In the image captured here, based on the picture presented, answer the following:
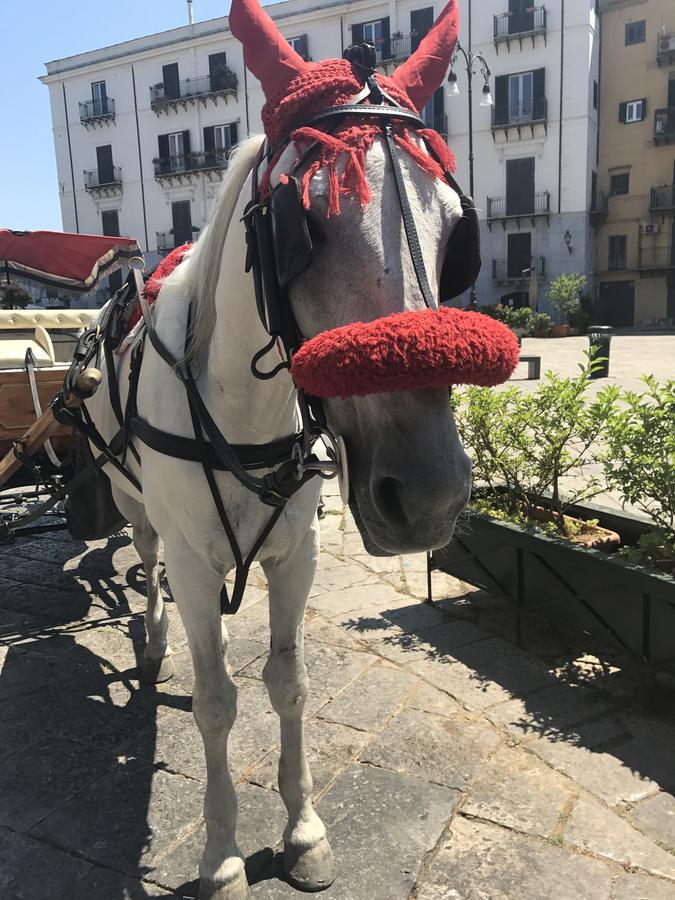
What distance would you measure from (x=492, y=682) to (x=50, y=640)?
253 centimetres

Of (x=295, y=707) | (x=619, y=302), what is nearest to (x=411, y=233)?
(x=295, y=707)

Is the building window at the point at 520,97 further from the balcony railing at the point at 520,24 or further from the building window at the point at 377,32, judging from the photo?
the building window at the point at 377,32

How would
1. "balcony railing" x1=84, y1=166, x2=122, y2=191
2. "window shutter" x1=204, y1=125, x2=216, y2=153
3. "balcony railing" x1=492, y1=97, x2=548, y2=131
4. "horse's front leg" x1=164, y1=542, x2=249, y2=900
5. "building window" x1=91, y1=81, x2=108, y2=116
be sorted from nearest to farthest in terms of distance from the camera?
1. "horse's front leg" x1=164, y1=542, x2=249, y2=900
2. "balcony railing" x1=492, y1=97, x2=548, y2=131
3. "window shutter" x1=204, y1=125, x2=216, y2=153
4. "building window" x1=91, y1=81, x2=108, y2=116
5. "balcony railing" x1=84, y1=166, x2=122, y2=191

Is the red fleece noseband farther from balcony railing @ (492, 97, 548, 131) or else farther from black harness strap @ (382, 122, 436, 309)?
balcony railing @ (492, 97, 548, 131)

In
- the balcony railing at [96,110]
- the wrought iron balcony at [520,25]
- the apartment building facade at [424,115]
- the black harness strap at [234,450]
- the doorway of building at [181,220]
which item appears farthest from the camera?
the balcony railing at [96,110]

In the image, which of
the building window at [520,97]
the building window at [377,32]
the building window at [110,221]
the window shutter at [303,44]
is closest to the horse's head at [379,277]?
the building window at [520,97]

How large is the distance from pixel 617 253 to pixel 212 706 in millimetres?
34671

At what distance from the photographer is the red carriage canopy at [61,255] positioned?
5398 mm

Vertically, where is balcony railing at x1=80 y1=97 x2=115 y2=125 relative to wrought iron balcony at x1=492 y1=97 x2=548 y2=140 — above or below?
above

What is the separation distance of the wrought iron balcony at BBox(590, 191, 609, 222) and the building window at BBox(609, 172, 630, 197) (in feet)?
2.11

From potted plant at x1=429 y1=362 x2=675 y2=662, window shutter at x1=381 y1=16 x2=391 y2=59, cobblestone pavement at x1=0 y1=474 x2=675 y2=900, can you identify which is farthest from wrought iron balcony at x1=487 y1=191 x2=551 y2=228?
cobblestone pavement at x1=0 y1=474 x2=675 y2=900

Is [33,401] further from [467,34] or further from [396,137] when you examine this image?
[467,34]

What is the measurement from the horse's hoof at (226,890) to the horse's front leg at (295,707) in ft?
0.57

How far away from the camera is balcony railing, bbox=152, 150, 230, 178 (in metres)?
33.4
